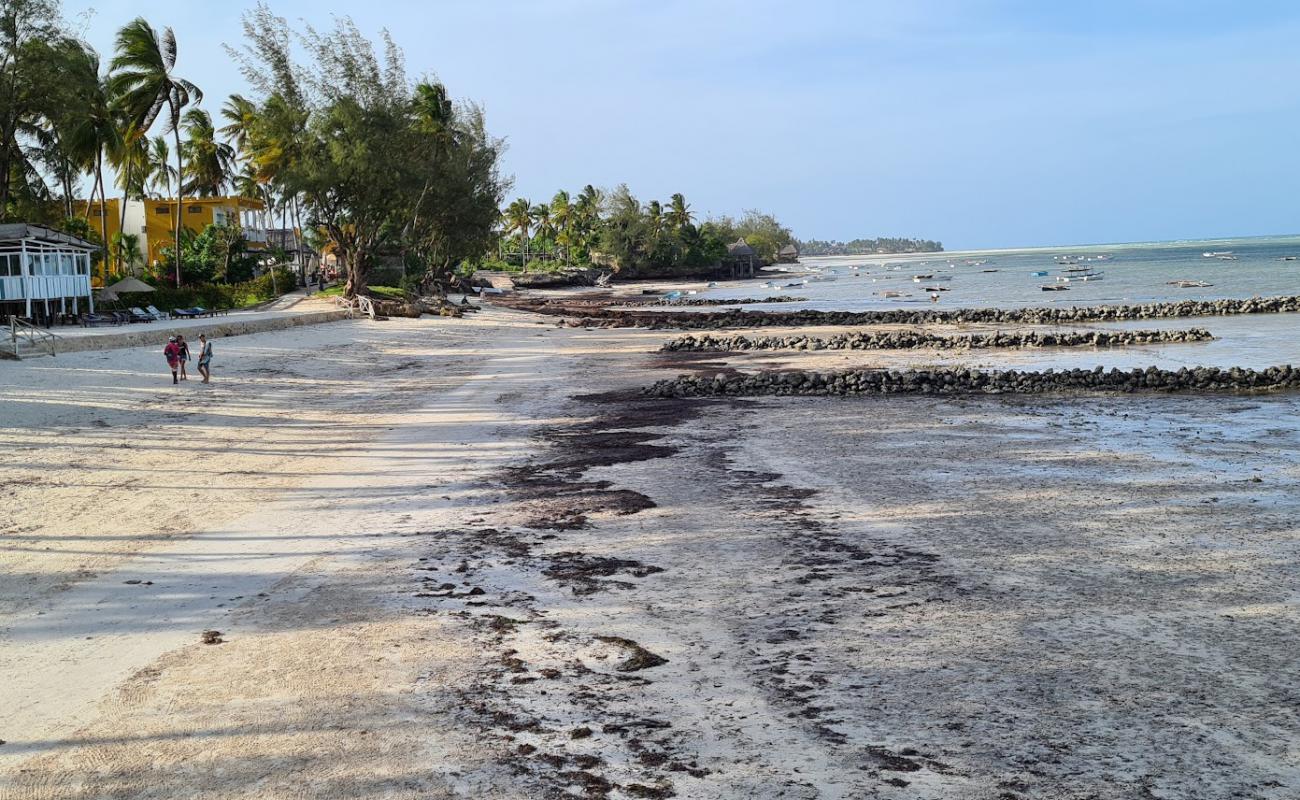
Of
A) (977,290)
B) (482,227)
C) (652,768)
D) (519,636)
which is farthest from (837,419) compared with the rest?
(977,290)

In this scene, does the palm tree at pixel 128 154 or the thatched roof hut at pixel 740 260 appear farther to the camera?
the thatched roof hut at pixel 740 260

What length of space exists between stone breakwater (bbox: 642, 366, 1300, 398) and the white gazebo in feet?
73.0

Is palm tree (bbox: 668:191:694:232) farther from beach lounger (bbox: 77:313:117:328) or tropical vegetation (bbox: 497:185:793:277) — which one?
beach lounger (bbox: 77:313:117:328)

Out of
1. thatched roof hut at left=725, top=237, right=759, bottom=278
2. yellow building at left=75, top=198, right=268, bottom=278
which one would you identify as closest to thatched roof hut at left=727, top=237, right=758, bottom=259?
thatched roof hut at left=725, top=237, right=759, bottom=278

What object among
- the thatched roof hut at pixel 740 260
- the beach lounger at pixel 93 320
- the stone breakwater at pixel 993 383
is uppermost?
the thatched roof hut at pixel 740 260

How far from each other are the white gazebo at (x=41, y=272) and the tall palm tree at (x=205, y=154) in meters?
32.3

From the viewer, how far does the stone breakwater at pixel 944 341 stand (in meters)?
35.1

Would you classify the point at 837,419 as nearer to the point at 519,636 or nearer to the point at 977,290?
the point at 519,636

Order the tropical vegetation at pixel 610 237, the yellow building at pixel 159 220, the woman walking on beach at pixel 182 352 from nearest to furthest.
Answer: the woman walking on beach at pixel 182 352 < the yellow building at pixel 159 220 < the tropical vegetation at pixel 610 237

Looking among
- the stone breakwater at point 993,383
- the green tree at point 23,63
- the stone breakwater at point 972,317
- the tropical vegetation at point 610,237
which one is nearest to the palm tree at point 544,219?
the tropical vegetation at point 610,237

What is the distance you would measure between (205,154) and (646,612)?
7264 centimetres

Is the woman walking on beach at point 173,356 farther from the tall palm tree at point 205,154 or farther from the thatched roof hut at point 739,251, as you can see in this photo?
the thatched roof hut at point 739,251

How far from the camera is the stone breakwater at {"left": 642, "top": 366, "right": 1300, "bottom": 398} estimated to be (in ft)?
74.3

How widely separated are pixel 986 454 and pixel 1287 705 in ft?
29.8
